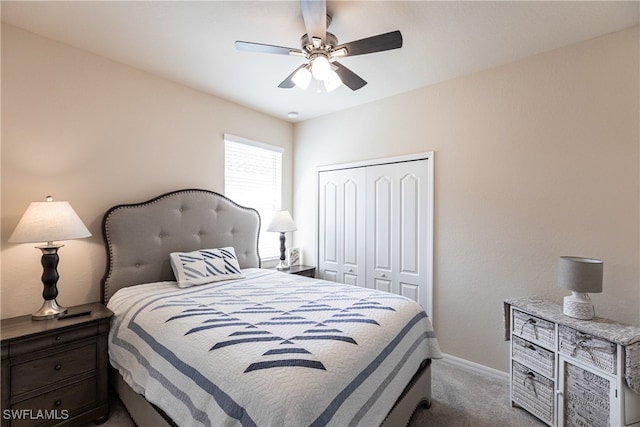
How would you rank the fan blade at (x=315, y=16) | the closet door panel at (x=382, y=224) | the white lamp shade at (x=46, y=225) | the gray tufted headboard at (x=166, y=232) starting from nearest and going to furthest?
the fan blade at (x=315, y=16), the white lamp shade at (x=46, y=225), the gray tufted headboard at (x=166, y=232), the closet door panel at (x=382, y=224)

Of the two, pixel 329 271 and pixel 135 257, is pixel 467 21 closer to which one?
pixel 329 271

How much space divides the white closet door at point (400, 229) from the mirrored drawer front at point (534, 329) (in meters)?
0.87

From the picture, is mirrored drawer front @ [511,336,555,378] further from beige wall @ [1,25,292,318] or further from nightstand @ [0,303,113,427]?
beige wall @ [1,25,292,318]

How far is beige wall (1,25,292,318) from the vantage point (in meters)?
1.99

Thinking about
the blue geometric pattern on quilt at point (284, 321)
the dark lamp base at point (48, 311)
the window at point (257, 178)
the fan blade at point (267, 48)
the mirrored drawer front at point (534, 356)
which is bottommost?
the mirrored drawer front at point (534, 356)

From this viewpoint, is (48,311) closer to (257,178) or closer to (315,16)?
(257,178)

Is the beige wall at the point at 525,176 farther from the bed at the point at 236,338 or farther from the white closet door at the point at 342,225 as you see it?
the bed at the point at 236,338

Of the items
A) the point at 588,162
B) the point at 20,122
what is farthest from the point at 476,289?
the point at 20,122

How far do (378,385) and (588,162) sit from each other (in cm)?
225

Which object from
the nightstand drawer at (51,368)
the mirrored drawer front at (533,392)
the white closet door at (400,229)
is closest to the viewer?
the nightstand drawer at (51,368)

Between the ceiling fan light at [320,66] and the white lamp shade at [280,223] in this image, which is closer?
the ceiling fan light at [320,66]

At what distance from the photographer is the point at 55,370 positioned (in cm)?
175

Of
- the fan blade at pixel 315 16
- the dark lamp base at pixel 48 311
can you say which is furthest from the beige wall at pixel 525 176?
the dark lamp base at pixel 48 311

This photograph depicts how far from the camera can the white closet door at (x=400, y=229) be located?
2988 mm
